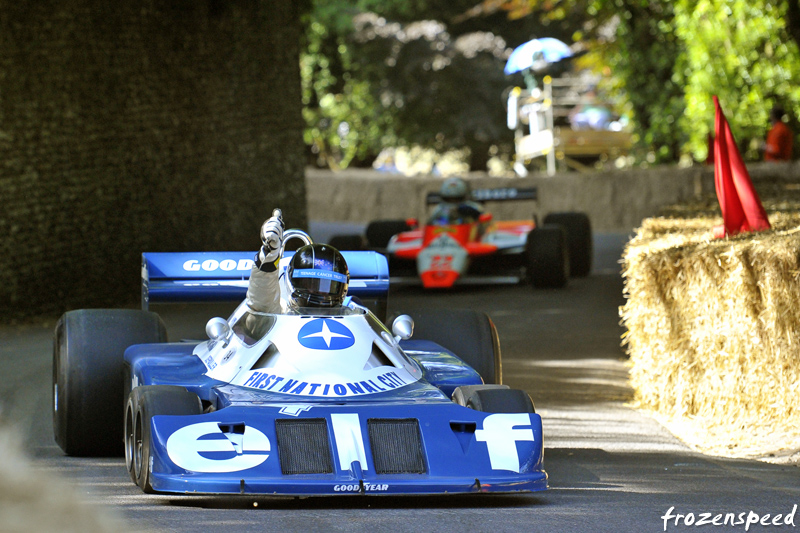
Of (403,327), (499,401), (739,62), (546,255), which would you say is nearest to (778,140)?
(739,62)

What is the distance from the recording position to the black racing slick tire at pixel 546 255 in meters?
15.4

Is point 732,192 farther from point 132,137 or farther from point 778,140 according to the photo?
point 778,140

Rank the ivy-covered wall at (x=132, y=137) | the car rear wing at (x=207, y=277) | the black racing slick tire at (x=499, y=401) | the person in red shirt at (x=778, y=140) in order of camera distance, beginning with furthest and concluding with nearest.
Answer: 1. the person in red shirt at (x=778, y=140)
2. the ivy-covered wall at (x=132, y=137)
3. the car rear wing at (x=207, y=277)
4. the black racing slick tire at (x=499, y=401)

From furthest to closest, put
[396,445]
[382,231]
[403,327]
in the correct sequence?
[382,231] → [403,327] → [396,445]

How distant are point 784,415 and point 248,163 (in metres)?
10.9

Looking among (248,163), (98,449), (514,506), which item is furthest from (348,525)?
(248,163)

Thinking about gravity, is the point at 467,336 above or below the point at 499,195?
below

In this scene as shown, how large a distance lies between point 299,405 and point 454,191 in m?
10.3

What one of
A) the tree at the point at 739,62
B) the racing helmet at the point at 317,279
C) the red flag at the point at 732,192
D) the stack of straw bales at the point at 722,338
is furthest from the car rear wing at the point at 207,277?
the tree at the point at 739,62

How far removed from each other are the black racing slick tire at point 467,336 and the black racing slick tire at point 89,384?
1.86 m

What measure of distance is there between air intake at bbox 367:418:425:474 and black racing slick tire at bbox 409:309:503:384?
1951 millimetres

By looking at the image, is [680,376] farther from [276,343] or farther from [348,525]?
[348,525]

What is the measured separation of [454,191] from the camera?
16.0 m

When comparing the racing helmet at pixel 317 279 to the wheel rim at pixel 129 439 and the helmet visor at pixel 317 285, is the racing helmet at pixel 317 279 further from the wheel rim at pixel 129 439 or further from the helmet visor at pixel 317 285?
the wheel rim at pixel 129 439
